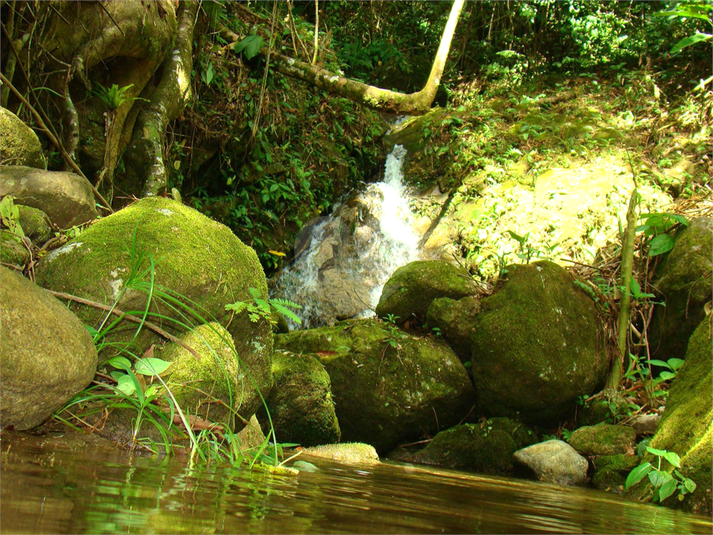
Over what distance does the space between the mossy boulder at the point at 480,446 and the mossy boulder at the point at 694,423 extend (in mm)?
1641

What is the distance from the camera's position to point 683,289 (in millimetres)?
6031

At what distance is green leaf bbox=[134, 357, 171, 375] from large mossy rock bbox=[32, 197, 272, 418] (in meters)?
0.15

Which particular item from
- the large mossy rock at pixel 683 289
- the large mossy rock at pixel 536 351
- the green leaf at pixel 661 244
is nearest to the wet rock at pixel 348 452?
the large mossy rock at pixel 536 351

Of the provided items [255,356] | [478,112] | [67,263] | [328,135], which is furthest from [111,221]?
[478,112]

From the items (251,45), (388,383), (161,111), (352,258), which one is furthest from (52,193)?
(352,258)

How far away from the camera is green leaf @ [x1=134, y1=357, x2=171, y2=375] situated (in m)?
2.28

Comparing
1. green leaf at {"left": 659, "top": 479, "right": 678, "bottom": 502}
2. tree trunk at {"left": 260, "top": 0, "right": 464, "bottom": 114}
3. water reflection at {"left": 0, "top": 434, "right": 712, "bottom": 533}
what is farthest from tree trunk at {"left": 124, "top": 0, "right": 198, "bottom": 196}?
green leaf at {"left": 659, "top": 479, "right": 678, "bottom": 502}

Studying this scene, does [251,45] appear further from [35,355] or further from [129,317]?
[35,355]

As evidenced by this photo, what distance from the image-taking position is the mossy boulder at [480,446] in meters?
5.10

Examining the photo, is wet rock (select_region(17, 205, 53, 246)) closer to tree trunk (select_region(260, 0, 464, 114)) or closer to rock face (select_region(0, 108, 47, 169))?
rock face (select_region(0, 108, 47, 169))

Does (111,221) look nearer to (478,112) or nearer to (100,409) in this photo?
(100,409)

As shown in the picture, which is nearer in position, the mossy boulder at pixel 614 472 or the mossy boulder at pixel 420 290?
the mossy boulder at pixel 614 472

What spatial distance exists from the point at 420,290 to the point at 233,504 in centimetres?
537

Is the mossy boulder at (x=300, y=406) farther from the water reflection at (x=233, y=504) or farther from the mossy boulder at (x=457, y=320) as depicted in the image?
the mossy boulder at (x=457, y=320)
